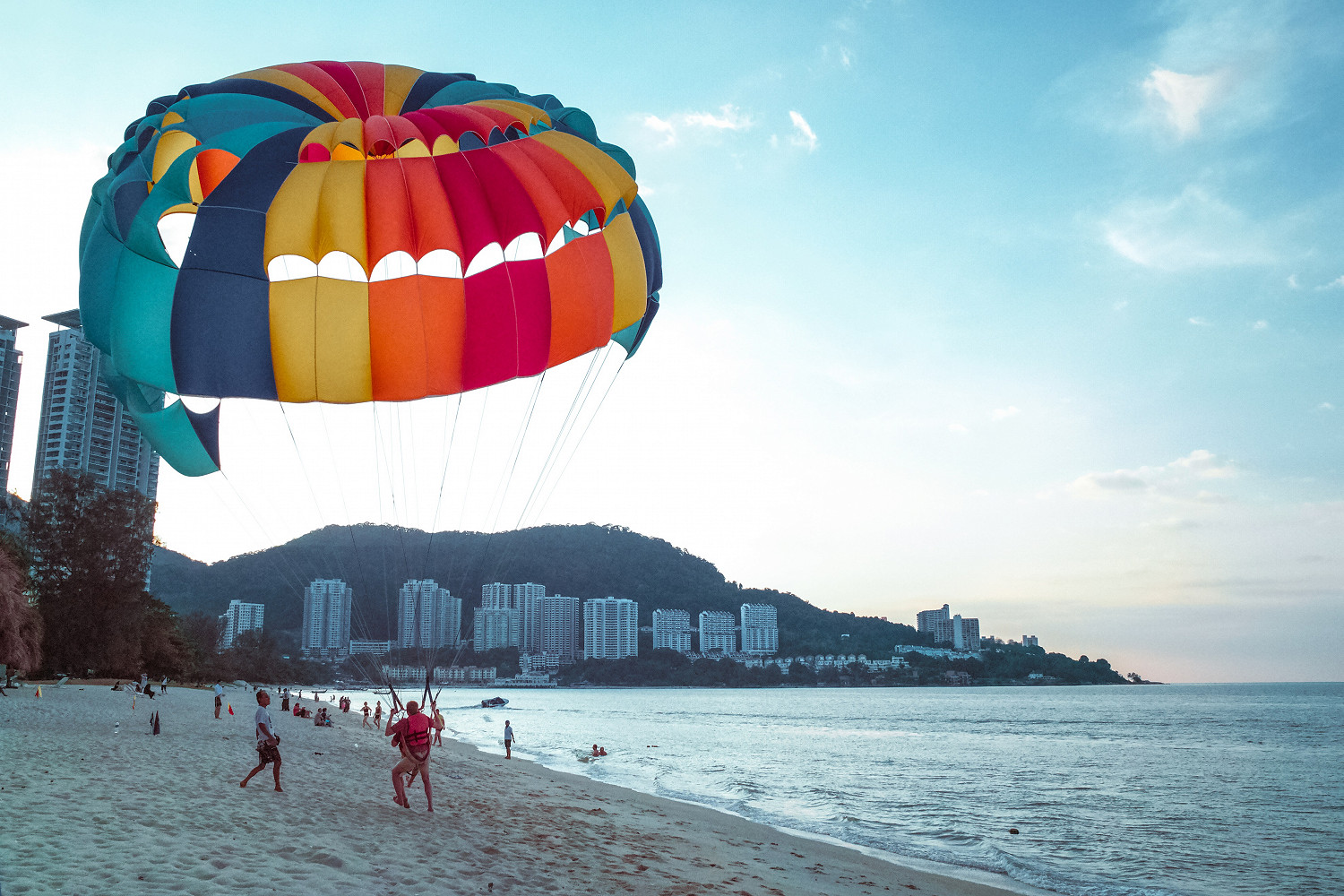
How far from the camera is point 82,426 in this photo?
6862cm

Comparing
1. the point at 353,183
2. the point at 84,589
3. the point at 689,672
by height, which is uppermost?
the point at 353,183

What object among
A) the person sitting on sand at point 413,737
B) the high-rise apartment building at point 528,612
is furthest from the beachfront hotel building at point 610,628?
the person sitting on sand at point 413,737

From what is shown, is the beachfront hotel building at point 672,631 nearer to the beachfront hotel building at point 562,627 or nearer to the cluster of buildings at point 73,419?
the beachfront hotel building at point 562,627

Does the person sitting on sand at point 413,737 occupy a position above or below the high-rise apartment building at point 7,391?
below

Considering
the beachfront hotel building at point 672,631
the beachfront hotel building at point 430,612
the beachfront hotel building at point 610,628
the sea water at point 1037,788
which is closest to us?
the beachfront hotel building at point 430,612

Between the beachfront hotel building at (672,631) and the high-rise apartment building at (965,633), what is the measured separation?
178 ft

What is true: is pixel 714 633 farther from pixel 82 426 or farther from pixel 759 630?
pixel 82 426

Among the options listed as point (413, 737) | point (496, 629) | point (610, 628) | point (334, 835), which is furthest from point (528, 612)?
point (334, 835)

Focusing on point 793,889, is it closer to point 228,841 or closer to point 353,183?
point 228,841

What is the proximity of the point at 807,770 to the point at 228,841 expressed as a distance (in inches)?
826

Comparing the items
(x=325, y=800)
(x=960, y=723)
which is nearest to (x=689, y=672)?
(x=960, y=723)

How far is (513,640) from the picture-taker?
5320 inches

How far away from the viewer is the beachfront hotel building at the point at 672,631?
13562cm

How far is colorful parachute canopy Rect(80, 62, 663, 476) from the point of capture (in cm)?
722
